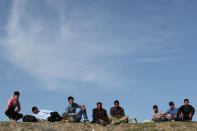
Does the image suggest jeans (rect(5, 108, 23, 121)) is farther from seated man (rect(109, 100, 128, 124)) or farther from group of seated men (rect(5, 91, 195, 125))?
seated man (rect(109, 100, 128, 124))

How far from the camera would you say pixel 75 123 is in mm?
20781

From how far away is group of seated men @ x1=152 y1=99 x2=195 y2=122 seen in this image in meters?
21.8

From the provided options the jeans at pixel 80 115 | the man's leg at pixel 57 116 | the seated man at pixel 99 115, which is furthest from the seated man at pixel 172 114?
the man's leg at pixel 57 116

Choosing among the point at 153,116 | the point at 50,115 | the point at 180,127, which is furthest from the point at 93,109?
the point at 180,127

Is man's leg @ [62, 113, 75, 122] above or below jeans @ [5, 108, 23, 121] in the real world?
below

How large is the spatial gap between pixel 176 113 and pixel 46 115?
8.77 metres

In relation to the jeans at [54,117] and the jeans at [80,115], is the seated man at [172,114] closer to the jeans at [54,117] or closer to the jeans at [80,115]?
the jeans at [80,115]

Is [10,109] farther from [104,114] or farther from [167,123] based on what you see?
[167,123]

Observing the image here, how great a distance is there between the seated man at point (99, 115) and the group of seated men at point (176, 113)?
3.51 m

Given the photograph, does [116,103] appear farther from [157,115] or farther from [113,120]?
[157,115]

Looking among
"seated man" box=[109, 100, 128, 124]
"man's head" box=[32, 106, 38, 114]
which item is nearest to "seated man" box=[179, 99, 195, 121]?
"seated man" box=[109, 100, 128, 124]

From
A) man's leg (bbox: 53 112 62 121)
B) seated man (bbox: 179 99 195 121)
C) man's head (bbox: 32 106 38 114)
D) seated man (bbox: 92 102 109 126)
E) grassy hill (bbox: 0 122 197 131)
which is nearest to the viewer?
grassy hill (bbox: 0 122 197 131)

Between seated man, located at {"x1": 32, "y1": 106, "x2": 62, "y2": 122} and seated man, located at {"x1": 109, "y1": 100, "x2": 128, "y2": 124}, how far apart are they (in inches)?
136

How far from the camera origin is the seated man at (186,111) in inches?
858
